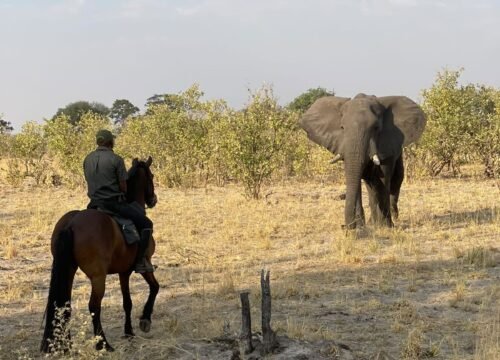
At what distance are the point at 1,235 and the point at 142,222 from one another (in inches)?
294

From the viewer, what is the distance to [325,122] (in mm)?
13422

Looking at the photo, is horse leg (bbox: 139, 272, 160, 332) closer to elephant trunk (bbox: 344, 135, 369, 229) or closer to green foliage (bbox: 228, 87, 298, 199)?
elephant trunk (bbox: 344, 135, 369, 229)

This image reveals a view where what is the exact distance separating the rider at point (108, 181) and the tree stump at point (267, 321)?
1.93m

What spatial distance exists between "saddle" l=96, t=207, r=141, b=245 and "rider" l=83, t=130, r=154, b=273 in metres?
0.04

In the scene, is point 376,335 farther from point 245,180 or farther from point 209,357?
point 245,180

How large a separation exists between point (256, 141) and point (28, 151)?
33.2ft

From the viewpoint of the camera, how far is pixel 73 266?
19.3ft

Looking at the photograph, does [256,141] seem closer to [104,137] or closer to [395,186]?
[395,186]

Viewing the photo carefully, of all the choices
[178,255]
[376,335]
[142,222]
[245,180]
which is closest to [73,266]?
[142,222]

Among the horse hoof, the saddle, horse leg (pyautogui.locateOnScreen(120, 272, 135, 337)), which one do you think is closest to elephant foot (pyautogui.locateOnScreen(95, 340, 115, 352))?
horse leg (pyautogui.locateOnScreen(120, 272, 135, 337))

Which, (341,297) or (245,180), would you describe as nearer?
(341,297)

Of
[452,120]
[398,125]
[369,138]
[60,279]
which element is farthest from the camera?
[452,120]

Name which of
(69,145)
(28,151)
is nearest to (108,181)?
(69,145)

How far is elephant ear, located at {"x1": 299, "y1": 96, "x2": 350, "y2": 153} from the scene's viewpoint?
43.0 ft
